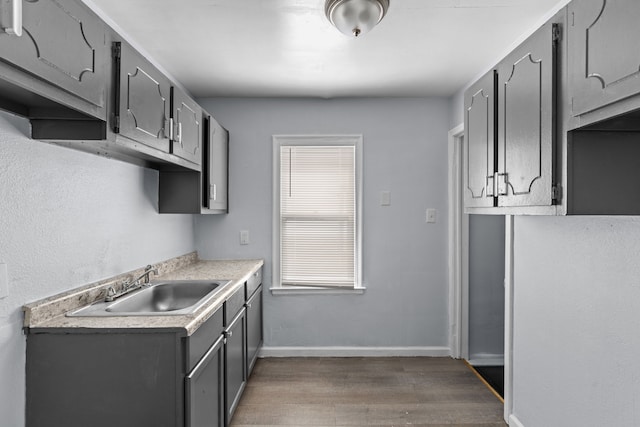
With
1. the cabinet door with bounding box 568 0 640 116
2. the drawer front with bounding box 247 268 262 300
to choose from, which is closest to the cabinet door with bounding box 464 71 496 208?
the cabinet door with bounding box 568 0 640 116

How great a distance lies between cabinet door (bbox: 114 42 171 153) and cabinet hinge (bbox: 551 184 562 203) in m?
Result: 1.62

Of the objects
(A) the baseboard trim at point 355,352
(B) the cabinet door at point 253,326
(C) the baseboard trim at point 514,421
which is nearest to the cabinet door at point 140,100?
(B) the cabinet door at point 253,326

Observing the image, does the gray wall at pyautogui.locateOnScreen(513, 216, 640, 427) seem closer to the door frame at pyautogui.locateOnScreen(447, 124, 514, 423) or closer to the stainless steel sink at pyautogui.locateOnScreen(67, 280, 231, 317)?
the door frame at pyautogui.locateOnScreen(447, 124, 514, 423)

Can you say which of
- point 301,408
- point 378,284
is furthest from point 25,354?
point 378,284

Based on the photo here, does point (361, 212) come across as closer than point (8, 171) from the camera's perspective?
No

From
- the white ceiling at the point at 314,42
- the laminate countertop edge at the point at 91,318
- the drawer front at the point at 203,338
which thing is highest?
the white ceiling at the point at 314,42

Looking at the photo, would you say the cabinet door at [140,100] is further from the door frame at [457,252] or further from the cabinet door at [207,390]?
the door frame at [457,252]

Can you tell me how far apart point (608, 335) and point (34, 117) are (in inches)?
95.4

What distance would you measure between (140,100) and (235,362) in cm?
167

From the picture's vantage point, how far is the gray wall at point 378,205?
3684mm

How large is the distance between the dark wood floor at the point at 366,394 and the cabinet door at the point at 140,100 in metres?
1.83

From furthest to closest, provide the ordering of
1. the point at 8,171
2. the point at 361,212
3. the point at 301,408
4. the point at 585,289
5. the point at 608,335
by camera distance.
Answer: the point at 361,212
the point at 301,408
the point at 585,289
the point at 608,335
the point at 8,171

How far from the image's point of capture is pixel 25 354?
1593 millimetres

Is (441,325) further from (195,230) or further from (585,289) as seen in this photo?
(195,230)
